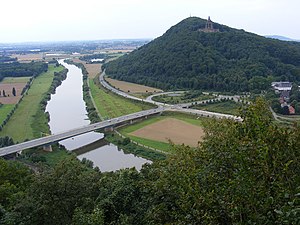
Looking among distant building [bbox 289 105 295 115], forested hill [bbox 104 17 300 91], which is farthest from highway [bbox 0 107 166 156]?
forested hill [bbox 104 17 300 91]

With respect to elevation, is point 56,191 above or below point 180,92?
above

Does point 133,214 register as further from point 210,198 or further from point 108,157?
point 108,157

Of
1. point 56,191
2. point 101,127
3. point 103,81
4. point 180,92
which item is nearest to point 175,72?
point 180,92

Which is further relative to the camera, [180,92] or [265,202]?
[180,92]

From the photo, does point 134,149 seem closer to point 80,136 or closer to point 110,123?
point 110,123

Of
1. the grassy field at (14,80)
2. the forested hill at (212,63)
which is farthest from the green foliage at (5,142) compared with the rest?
the grassy field at (14,80)

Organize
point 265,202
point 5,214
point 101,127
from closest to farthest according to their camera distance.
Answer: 1. point 265,202
2. point 5,214
3. point 101,127

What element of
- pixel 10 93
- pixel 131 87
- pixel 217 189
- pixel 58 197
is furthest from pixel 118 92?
pixel 217 189
